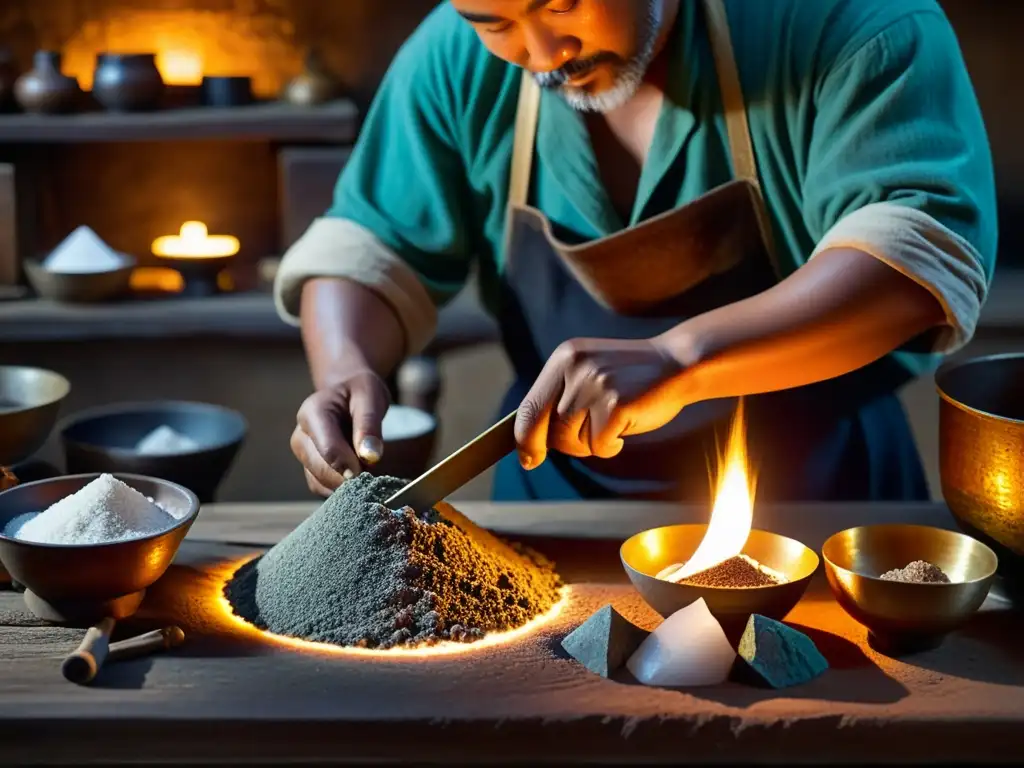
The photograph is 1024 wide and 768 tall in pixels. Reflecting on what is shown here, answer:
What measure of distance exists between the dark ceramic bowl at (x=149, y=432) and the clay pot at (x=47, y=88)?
1555mm

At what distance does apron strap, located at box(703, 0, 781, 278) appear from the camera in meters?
1.82

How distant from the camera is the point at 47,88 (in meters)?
3.47

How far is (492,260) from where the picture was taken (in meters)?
2.16

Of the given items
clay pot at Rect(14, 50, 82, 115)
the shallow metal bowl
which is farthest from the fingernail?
clay pot at Rect(14, 50, 82, 115)

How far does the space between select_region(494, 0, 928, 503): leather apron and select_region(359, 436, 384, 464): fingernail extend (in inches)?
18.3

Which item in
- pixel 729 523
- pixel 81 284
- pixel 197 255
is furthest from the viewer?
pixel 197 255

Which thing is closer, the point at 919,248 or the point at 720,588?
the point at 720,588

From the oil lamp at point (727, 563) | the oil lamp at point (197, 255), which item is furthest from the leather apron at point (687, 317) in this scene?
the oil lamp at point (197, 255)

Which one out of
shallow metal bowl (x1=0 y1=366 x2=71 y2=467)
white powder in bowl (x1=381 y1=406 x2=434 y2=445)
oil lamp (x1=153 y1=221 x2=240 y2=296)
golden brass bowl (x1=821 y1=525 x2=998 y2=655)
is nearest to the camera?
golden brass bowl (x1=821 y1=525 x2=998 y2=655)

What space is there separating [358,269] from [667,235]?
0.48m

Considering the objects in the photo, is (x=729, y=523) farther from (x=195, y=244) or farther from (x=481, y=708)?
(x=195, y=244)

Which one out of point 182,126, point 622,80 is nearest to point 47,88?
point 182,126

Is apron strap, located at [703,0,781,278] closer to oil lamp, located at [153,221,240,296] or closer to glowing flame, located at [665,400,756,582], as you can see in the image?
glowing flame, located at [665,400,756,582]

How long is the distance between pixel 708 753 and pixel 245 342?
2.68 meters
